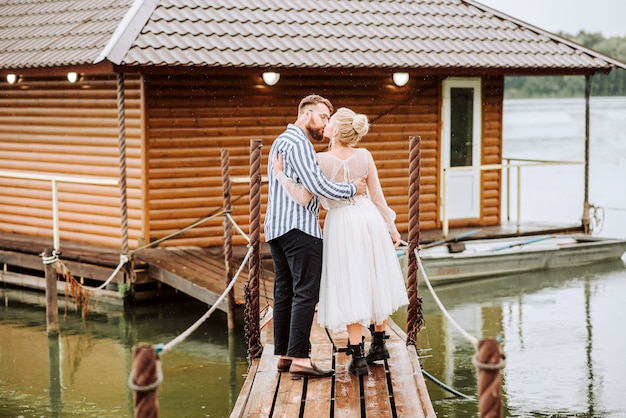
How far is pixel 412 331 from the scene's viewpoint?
7793mm

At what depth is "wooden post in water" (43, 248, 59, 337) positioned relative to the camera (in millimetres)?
11320

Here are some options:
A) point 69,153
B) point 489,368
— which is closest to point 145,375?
point 489,368

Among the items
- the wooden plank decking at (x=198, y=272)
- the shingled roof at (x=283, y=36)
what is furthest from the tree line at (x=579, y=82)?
the wooden plank decking at (x=198, y=272)

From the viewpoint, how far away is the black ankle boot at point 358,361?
6.80m

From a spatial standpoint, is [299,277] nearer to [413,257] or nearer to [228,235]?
[413,257]

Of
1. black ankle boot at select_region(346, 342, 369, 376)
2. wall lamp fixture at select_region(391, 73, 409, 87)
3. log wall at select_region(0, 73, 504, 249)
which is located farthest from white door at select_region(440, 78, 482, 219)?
black ankle boot at select_region(346, 342, 369, 376)

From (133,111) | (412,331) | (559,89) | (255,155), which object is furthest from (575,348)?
(559,89)

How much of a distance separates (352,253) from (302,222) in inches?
15.9

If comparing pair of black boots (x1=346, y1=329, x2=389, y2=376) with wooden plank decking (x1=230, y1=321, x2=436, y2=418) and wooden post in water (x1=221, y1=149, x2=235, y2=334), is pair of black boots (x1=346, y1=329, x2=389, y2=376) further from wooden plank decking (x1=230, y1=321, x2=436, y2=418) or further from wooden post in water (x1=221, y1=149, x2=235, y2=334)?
wooden post in water (x1=221, y1=149, x2=235, y2=334)

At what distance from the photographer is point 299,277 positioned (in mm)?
6656

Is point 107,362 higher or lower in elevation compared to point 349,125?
lower

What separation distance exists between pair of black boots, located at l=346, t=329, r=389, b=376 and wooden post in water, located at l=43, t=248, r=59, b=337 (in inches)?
204

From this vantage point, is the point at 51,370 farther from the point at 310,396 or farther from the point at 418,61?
the point at 418,61

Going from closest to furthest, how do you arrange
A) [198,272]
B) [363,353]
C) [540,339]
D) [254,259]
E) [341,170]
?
[341,170] → [363,353] → [254,259] → [540,339] → [198,272]
